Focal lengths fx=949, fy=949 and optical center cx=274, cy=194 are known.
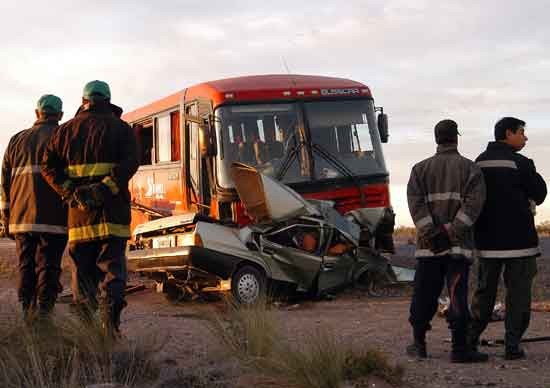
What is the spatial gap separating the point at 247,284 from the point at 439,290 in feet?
14.5

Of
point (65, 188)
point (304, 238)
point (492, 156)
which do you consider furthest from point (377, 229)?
point (65, 188)

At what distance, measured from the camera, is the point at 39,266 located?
7.66m

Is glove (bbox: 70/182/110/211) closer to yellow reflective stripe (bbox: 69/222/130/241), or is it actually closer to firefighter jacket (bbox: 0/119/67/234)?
yellow reflective stripe (bbox: 69/222/130/241)

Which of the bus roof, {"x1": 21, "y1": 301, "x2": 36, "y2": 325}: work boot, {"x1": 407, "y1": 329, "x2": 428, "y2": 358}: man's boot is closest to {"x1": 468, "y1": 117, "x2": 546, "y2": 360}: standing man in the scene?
{"x1": 407, "y1": 329, "x2": 428, "y2": 358}: man's boot

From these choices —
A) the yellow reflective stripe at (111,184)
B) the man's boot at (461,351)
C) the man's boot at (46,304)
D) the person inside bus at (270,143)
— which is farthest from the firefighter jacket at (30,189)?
the person inside bus at (270,143)

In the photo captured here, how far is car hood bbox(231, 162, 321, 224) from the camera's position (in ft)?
37.2

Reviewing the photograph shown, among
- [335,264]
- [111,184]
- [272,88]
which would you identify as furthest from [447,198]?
[272,88]

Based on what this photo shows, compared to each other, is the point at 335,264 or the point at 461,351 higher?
the point at 335,264

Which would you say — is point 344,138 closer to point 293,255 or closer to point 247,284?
point 293,255

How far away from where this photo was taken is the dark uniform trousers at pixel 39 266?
7602mm

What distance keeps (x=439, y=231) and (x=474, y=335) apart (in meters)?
0.89

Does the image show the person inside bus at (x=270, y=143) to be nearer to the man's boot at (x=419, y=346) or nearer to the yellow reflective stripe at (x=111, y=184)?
the man's boot at (x=419, y=346)

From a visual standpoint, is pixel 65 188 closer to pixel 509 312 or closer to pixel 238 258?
pixel 509 312

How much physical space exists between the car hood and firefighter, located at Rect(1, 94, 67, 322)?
12.7ft
